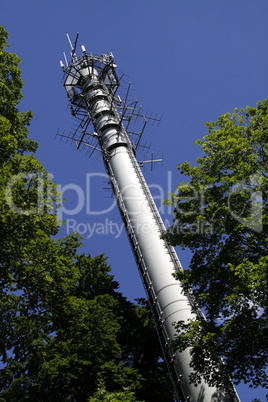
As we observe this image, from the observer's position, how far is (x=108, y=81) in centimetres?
3891

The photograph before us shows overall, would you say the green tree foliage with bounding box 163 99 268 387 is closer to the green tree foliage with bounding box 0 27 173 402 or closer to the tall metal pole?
the tall metal pole

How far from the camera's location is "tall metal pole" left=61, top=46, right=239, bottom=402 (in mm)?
16812

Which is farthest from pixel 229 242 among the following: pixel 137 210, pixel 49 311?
pixel 137 210

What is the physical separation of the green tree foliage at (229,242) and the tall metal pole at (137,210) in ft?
6.75

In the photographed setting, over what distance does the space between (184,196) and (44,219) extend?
540 cm

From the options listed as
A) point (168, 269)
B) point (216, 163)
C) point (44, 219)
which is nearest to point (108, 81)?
point (168, 269)

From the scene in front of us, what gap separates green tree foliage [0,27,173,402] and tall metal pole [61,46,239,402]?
279 cm

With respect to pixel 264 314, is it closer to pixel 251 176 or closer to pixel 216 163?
pixel 251 176

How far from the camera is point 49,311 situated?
40.6 feet

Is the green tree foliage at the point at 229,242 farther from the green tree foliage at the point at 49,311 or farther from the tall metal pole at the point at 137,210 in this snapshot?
the green tree foliage at the point at 49,311

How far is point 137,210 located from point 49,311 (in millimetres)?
12274

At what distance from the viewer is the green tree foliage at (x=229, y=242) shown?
34.8ft

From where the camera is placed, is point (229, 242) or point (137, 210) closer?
point (229, 242)

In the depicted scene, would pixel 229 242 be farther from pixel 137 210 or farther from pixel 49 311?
pixel 137 210
